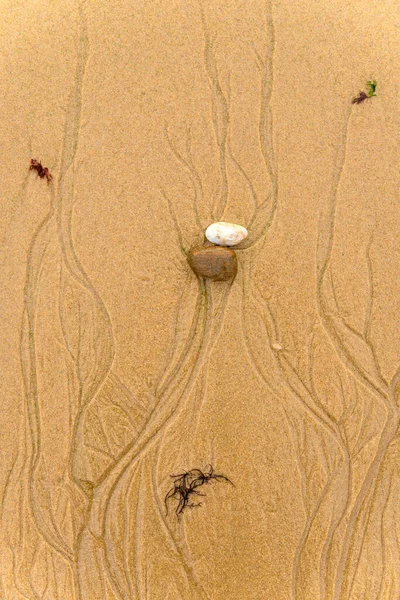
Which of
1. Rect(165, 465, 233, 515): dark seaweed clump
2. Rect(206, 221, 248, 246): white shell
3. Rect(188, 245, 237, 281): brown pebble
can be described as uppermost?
Rect(206, 221, 248, 246): white shell

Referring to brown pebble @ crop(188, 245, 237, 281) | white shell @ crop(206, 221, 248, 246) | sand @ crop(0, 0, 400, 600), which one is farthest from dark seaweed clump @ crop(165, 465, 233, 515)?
white shell @ crop(206, 221, 248, 246)

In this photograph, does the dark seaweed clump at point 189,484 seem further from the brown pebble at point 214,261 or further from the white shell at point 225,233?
the white shell at point 225,233

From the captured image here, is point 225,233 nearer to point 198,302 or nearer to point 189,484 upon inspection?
point 198,302

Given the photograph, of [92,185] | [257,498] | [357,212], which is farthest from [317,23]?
[257,498]

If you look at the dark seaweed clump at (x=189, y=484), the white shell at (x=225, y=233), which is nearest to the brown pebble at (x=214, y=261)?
the white shell at (x=225, y=233)

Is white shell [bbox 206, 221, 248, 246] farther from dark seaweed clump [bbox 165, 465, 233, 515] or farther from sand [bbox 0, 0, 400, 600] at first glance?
dark seaweed clump [bbox 165, 465, 233, 515]

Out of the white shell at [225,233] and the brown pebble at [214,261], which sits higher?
the white shell at [225,233]
